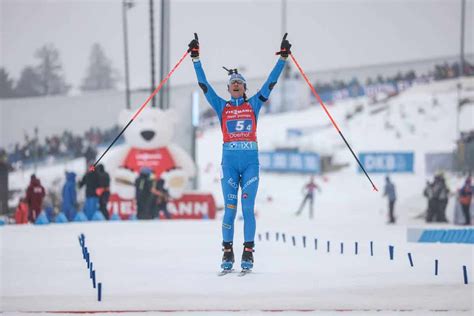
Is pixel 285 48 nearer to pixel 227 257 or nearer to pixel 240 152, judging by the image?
pixel 240 152

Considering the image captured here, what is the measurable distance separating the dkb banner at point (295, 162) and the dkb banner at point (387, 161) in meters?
2.31

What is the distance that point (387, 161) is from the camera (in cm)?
3488

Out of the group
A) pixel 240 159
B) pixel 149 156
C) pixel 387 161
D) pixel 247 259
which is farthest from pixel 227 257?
pixel 387 161

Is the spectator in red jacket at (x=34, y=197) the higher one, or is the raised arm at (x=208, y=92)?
the raised arm at (x=208, y=92)

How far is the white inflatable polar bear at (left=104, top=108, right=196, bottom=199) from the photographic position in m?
18.8

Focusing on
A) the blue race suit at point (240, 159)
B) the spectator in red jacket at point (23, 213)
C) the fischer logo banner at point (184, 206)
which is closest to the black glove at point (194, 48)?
the blue race suit at point (240, 159)

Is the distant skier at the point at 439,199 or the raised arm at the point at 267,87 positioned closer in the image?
the raised arm at the point at 267,87

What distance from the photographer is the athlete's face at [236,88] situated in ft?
22.5

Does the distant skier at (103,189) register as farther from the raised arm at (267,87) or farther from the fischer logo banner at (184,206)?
the raised arm at (267,87)

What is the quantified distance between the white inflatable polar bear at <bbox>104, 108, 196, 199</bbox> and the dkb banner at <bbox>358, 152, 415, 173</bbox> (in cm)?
1688

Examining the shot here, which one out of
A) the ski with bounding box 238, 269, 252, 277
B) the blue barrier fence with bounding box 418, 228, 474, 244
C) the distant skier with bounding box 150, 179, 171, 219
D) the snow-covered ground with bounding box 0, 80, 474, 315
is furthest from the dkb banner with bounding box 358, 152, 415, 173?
the ski with bounding box 238, 269, 252, 277

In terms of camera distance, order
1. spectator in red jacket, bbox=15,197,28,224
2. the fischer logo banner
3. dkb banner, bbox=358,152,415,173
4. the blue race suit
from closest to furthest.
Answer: the blue race suit
spectator in red jacket, bbox=15,197,28,224
the fischer logo banner
dkb banner, bbox=358,152,415,173

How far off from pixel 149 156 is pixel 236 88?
1235cm

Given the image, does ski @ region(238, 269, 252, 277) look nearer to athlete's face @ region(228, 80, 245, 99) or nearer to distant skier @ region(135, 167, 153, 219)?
athlete's face @ region(228, 80, 245, 99)
